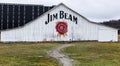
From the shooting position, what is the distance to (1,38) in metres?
76.1

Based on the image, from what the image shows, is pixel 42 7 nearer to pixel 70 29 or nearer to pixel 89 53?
pixel 70 29

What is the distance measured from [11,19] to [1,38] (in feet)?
23.7

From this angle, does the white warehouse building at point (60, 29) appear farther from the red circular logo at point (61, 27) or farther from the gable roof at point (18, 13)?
the gable roof at point (18, 13)

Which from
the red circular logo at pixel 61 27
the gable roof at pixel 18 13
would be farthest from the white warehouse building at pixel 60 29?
the gable roof at pixel 18 13

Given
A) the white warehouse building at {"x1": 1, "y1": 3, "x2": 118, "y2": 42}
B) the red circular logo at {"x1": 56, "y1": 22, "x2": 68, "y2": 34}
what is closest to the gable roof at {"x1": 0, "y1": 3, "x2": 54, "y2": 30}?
the white warehouse building at {"x1": 1, "y1": 3, "x2": 118, "y2": 42}

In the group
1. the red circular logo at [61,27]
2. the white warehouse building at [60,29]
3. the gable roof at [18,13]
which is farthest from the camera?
the gable roof at [18,13]

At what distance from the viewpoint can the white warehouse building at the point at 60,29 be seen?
76.8 metres

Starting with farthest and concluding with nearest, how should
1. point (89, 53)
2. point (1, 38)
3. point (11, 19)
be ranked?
point (11, 19), point (1, 38), point (89, 53)

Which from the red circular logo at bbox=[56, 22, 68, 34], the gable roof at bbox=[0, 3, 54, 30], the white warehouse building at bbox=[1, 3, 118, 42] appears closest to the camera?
the white warehouse building at bbox=[1, 3, 118, 42]

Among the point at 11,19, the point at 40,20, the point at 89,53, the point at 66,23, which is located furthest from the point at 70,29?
the point at 89,53

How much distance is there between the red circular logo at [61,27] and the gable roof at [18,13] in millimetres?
5311

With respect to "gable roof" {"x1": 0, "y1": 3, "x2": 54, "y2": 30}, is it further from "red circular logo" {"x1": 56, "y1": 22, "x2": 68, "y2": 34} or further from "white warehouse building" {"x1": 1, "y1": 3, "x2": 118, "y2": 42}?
"red circular logo" {"x1": 56, "y1": 22, "x2": 68, "y2": 34}

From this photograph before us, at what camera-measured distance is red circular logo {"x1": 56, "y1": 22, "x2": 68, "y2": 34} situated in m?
78.7

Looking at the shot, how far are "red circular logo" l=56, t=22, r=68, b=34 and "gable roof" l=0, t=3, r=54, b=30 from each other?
531 centimetres
